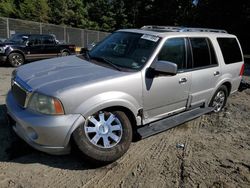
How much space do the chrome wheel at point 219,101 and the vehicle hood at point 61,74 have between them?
9.18ft

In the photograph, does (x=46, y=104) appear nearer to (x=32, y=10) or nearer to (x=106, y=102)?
(x=106, y=102)

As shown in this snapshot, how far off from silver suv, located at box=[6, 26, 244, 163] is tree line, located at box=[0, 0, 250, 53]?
2922cm

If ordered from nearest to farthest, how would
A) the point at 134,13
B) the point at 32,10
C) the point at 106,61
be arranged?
the point at 106,61
the point at 32,10
the point at 134,13

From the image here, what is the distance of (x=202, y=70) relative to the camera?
537cm

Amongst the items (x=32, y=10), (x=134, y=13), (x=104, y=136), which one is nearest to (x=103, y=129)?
(x=104, y=136)

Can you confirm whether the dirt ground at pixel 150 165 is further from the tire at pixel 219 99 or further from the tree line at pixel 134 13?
the tree line at pixel 134 13

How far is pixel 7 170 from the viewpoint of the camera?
3.81 metres

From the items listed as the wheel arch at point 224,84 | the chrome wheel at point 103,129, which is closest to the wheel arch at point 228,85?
the wheel arch at point 224,84

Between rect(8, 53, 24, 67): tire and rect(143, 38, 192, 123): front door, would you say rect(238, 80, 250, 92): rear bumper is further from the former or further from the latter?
rect(8, 53, 24, 67): tire

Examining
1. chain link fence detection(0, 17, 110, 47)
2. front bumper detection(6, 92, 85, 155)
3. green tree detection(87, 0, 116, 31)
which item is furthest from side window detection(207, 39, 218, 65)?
green tree detection(87, 0, 116, 31)

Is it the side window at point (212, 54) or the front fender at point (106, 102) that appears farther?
the side window at point (212, 54)

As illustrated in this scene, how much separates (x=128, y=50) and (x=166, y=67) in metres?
0.77

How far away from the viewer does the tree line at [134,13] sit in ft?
107

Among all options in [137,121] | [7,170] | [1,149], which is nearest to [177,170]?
[137,121]
